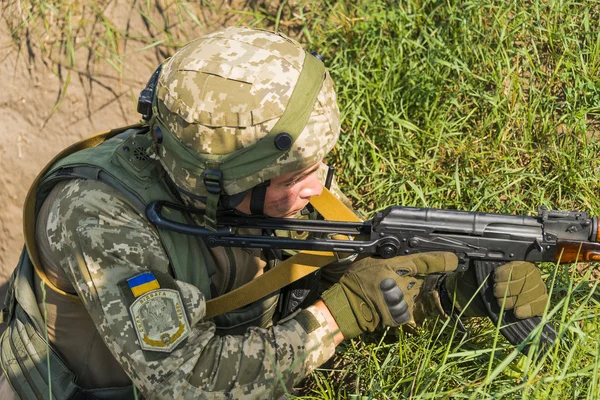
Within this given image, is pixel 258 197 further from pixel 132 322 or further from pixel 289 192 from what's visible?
pixel 132 322

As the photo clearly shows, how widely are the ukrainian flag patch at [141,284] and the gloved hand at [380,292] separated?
2.45 ft

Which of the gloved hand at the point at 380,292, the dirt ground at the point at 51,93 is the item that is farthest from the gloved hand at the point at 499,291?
the dirt ground at the point at 51,93

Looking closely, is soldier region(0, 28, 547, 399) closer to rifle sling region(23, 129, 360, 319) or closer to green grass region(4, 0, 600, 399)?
rifle sling region(23, 129, 360, 319)

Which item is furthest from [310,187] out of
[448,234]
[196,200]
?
[448,234]

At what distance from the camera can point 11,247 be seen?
5.02 metres

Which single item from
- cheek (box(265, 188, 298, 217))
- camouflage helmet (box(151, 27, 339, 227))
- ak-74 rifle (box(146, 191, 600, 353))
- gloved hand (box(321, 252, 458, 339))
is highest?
camouflage helmet (box(151, 27, 339, 227))

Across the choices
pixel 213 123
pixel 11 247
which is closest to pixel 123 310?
pixel 213 123

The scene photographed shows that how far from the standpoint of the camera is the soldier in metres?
2.69

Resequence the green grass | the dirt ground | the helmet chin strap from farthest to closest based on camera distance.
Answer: the dirt ground, the green grass, the helmet chin strap

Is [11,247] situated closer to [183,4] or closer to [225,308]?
[183,4]

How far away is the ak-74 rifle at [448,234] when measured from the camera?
2844 millimetres

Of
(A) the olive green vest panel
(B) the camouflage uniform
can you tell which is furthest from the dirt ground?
(B) the camouflage uniform

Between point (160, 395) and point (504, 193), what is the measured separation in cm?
205

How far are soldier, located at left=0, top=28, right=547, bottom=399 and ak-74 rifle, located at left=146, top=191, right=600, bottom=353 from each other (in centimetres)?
6
